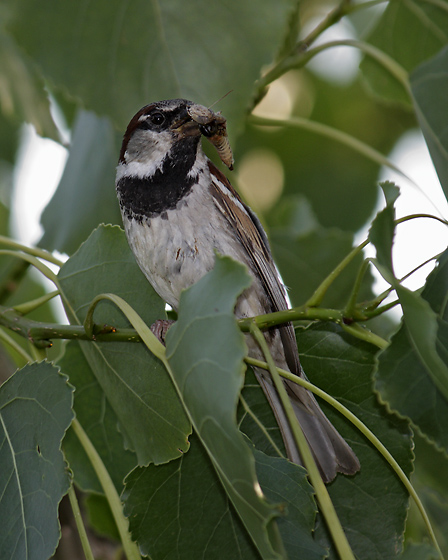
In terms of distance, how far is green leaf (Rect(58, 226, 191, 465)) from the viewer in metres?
1.91

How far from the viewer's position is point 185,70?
Answer: 2312 mm

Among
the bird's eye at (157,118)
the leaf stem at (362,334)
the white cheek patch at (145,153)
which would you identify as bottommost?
the leaf stem at (362,334)

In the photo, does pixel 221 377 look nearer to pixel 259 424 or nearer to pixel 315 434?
pixel 259 424

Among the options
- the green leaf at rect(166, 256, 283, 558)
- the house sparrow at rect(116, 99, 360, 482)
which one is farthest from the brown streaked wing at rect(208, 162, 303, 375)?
the green leaf at rect(166, 256, 283, 558)

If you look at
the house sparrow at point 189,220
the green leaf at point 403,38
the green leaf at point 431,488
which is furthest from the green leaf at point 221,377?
the green leaf at point 403,38

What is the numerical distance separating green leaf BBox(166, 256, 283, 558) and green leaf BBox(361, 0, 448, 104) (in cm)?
222

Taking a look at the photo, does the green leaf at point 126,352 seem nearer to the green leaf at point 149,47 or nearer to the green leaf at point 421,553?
the green leaf at point 149,47

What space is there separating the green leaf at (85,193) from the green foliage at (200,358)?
0.02 meters

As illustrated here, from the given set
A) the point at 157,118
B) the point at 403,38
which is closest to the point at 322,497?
the point at 157,118

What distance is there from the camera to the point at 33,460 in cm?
182

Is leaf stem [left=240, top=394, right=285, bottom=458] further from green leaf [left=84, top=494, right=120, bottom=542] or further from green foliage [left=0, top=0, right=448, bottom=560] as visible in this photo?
green leaf [left=84, top=494, right=120, bottom=542]

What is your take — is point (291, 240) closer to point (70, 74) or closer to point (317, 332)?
point (317, 332)

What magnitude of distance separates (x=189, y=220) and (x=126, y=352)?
2.43 ft

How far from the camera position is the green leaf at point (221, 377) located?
4.07ft
